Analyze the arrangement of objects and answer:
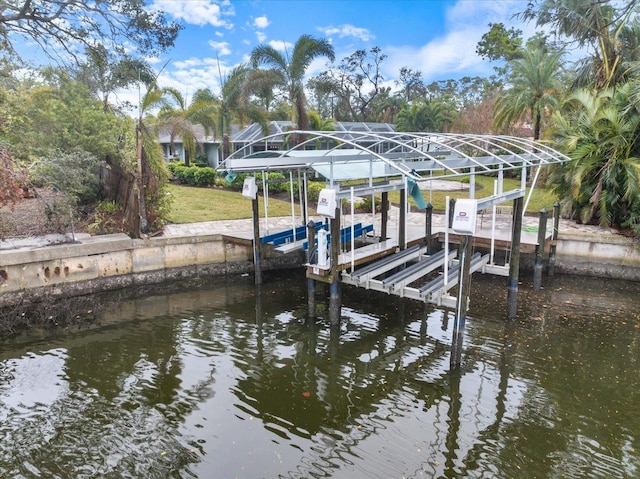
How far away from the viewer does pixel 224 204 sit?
1844 centimetres

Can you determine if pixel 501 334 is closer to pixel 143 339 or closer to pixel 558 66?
pixel 143 339

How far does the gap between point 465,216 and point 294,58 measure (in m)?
16.8

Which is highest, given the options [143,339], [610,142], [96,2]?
[96,2]

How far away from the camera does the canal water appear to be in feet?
17.5

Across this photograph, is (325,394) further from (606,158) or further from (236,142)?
(236,142)

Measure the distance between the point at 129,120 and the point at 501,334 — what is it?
13.9 metres

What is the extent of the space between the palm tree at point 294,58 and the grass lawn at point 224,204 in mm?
6082

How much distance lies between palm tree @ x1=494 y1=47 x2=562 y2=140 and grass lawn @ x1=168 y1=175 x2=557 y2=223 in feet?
12.8

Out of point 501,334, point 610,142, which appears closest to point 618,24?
point 610,142

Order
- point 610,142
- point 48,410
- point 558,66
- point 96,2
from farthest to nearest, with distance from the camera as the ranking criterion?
1. point 558,66
2. point 610,142
3. point 96,2
4. point 48,410

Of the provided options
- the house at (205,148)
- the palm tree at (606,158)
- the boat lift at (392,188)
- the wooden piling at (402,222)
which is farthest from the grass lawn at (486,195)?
the house at (205,148)

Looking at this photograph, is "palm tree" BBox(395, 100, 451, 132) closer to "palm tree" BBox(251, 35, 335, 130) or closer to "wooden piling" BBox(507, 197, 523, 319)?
"palm tree" BBox(251, 35, 335, 130)

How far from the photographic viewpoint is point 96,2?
466 inches

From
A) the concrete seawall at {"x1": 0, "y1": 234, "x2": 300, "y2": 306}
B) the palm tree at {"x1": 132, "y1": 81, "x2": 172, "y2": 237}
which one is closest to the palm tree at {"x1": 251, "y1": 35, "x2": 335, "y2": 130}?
the palm tree at {"x1": 132, "y1": 81, "x2": 172, "y2": 237}
